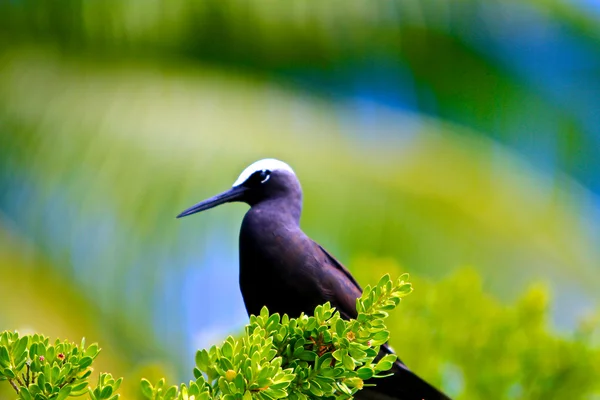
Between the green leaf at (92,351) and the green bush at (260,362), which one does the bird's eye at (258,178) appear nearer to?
the green bush at (260,362)

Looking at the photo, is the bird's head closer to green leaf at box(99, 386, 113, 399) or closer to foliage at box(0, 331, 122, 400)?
foliage at box(0, 331, 122, 400)

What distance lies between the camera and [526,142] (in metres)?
5.55

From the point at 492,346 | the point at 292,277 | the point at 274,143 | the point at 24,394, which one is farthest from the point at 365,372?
the point at 274,143

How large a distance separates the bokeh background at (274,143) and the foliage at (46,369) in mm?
2885

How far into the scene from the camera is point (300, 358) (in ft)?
5.45

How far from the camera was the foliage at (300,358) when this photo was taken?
4.82 feet

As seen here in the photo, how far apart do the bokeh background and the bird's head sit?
6.65 feet

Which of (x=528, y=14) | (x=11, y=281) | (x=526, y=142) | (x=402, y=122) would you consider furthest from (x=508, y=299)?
(x=11, y=281)

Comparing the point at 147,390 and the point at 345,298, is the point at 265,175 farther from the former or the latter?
the point at 147,390

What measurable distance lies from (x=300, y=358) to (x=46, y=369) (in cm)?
49

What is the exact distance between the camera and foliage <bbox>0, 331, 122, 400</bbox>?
1450 mm

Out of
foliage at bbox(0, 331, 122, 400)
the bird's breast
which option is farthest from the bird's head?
foliage at bbox(0, 331, 122, 400)

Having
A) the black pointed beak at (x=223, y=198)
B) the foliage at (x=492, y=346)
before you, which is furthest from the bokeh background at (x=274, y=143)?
the black pointed beak at (x=223, y=198)

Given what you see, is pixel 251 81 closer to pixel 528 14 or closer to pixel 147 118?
pixel 147 118
